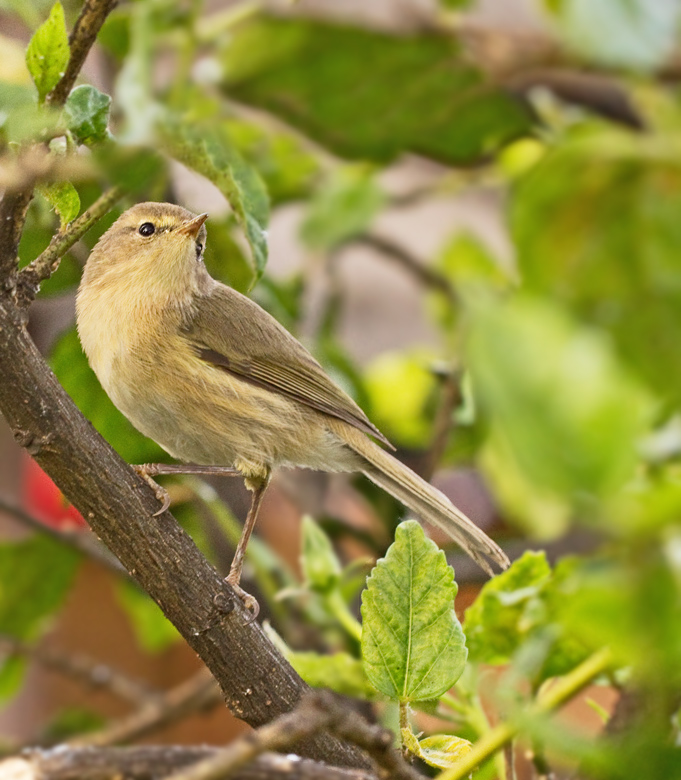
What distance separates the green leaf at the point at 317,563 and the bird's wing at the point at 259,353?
178 millimetres

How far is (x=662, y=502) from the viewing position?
300mm

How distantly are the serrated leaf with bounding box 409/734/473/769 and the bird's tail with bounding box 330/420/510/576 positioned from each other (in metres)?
0.21

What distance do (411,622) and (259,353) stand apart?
635 millimetres

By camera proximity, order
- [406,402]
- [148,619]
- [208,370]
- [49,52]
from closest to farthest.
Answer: [49,52]
[208,370]
[148,619]
[406,402]

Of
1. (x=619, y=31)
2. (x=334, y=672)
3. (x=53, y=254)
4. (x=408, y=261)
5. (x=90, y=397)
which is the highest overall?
(x=619, y=31)

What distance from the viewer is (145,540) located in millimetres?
714

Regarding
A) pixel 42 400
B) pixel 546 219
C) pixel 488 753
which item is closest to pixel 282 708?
pixel 488 753

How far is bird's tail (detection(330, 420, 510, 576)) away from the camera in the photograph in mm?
1015

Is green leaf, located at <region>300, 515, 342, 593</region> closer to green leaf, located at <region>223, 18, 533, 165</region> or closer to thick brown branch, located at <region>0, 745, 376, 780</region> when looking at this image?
thick brown branch, located at <region>0, 745, 376, 780</region>

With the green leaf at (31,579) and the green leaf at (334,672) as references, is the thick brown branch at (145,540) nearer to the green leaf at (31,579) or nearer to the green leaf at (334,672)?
the green leaf at (334,672)

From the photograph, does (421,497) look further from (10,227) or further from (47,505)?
(47,505)

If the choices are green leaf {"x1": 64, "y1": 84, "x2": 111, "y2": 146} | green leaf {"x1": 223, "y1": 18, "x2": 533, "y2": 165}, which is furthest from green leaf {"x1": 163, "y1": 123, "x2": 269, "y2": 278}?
green leaf {"x1": 223, "y1": 18, "x2": 533, "y2": 165}

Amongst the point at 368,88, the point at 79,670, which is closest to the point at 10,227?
the point at 368,88

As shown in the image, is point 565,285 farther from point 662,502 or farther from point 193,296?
point 193,296
